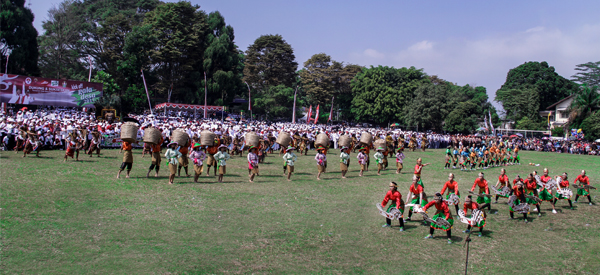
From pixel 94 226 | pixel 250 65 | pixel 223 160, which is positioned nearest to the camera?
pixel 94 226

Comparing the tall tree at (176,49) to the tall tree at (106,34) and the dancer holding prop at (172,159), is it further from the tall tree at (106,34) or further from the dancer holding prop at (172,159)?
the dancer holding prop at (172,159)

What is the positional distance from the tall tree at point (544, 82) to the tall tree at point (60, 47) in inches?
2633

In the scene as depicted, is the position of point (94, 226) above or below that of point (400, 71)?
below

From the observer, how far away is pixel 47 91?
2812 centimetres

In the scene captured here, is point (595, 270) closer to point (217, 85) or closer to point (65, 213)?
point (65, 213)

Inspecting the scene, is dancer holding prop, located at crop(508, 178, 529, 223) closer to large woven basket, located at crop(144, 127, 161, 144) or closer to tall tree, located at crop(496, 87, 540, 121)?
large woven basket, located at crop(144, 127, 161, 144)

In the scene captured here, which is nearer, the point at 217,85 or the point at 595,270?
the point at 595,270

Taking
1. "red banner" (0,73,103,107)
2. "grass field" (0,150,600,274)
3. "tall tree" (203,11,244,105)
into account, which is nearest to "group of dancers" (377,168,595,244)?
"grass field" (0,150,600,274)

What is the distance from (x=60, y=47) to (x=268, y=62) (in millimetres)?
27696

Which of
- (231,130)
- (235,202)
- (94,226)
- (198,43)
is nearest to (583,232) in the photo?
(235,202)

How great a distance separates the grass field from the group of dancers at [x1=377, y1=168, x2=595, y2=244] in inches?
17.3

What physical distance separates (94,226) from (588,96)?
190ft

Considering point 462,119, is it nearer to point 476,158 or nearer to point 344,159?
point 476,158

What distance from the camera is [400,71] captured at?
61219 millimetres
